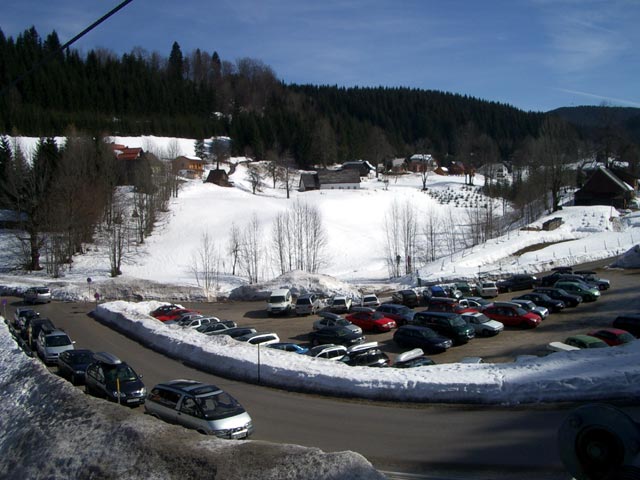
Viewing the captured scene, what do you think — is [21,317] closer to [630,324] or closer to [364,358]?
[364,358]

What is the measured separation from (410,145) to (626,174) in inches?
3925

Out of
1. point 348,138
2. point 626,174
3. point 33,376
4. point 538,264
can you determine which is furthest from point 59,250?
point 348,138

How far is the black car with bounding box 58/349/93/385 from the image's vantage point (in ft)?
56.4

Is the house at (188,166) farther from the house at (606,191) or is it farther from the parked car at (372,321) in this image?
the parked car at (372,321)

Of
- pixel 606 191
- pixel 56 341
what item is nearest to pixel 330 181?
pixel 606 191

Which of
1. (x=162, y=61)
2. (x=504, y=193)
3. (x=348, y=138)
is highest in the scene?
(x=162, y=61)

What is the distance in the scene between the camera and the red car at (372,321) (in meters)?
26.6

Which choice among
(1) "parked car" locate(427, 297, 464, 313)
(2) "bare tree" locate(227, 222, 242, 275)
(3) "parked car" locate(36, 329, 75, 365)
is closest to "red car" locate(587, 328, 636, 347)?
(1) "parked car" locate(427, 297, 464, 313)

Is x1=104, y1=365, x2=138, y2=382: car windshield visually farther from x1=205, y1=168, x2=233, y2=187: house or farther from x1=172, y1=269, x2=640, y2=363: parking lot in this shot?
x1=205, y1=168, x2=233, y2=187: house

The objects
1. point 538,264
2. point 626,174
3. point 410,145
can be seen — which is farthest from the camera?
point 410,145

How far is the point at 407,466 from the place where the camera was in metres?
9.84

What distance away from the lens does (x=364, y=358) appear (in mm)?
18500

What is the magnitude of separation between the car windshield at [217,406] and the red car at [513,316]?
1771 cm

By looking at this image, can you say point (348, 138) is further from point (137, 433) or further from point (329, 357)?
point (137, 433)
